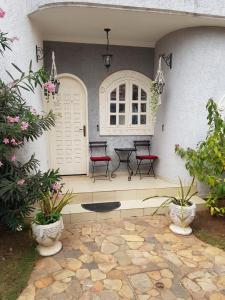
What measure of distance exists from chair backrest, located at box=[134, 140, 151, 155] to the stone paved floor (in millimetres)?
2561

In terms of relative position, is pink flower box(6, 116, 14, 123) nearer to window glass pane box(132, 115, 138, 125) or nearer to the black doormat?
the black doormat

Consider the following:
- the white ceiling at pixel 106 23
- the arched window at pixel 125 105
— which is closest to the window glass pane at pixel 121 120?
the arched window at pixel 125 105

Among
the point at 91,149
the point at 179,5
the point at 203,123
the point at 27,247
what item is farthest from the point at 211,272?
the point at 179,5

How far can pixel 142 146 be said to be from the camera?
6.50 metres

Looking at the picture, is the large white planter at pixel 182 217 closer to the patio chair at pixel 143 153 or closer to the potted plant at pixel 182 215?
the potted plant at pixel 182 215

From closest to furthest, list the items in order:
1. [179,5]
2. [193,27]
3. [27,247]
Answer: [27,247], [179,5], [193,27]

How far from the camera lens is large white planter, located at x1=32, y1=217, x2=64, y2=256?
3.34 meters

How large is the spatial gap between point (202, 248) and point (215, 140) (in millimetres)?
1855

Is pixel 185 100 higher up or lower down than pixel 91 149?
higher up

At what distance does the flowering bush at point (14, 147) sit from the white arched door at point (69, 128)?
2395 millimetres

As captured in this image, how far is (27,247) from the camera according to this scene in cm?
362

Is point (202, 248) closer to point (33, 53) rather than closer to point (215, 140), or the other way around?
point (215, 140)

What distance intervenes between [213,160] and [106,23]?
3.37 meters

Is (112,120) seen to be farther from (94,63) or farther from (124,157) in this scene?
(94,63)
